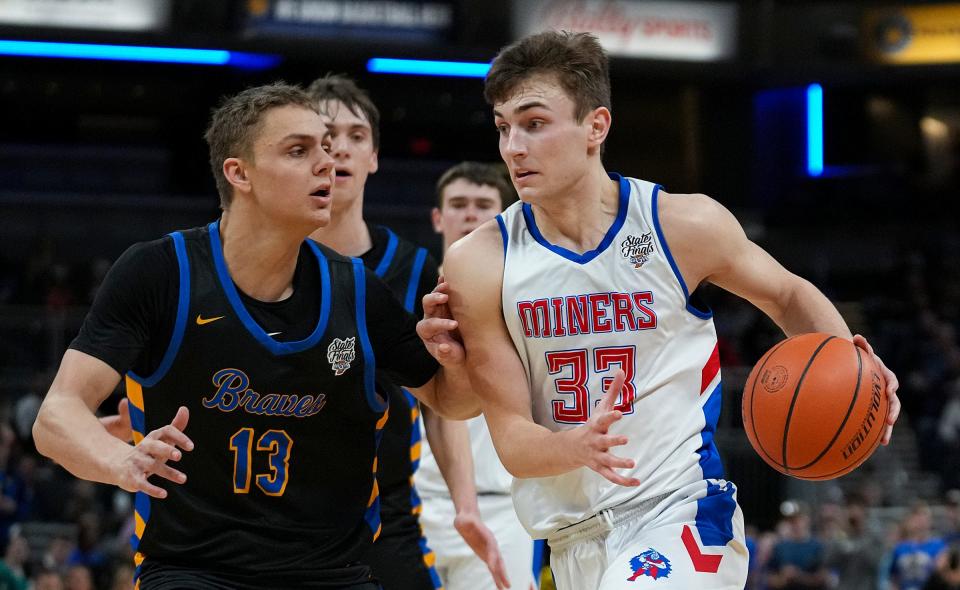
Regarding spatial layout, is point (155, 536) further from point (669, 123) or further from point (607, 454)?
point (669, 123)

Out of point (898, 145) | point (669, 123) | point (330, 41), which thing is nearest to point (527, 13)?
point (330, 41)

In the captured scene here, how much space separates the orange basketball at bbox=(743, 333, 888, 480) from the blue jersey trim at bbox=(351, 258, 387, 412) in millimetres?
1320

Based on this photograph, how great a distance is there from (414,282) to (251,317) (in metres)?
1.51

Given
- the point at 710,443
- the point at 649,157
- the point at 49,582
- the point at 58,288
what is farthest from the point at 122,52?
the point at 710,443

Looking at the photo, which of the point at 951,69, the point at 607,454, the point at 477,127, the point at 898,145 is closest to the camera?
the point at 607,454

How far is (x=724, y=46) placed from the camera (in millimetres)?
19984

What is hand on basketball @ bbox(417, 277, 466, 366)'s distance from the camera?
14.4 ft

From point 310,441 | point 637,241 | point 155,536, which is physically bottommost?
point 155,536

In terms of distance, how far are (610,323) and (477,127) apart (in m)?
18.6

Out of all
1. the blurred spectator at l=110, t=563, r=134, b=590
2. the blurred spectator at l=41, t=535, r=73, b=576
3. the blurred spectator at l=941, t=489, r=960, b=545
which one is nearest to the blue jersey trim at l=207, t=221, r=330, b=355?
the blurred spectator at l=110, t=563, r=134, b=590

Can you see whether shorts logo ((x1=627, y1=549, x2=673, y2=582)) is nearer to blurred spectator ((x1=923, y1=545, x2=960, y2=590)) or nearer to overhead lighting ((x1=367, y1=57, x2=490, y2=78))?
blurred spectator ((x1=923, y1=545, x2=960, y2=590))

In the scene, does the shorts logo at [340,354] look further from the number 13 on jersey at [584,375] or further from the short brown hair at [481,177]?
the short brown hair at [481,177]

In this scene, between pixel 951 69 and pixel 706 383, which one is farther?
pixel 951 69

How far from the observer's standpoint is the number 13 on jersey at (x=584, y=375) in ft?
14.3
